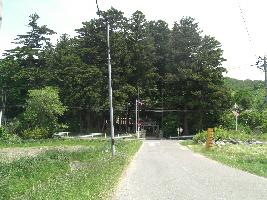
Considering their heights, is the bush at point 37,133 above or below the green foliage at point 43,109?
below

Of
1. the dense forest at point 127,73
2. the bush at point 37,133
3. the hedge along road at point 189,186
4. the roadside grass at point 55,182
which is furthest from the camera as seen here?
the dense forest at point 127,73

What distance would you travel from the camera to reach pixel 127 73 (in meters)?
48.7

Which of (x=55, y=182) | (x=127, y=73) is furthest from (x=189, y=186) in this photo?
(x=127, y=73)

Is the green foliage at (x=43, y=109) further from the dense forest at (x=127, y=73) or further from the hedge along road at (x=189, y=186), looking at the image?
the hedge along road at (x=189, y=186)

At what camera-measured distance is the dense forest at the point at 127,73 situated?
46.7m

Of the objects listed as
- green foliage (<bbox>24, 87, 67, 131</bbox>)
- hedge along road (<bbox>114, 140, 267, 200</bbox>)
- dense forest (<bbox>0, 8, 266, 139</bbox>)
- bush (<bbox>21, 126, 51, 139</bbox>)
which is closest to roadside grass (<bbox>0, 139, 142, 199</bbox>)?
hedge along road (<bbox>114, 140, 267, 200</bbox>)

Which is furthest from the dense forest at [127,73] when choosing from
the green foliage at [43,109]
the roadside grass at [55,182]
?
the roadside grass at [55,182]

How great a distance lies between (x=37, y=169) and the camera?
12531 mm

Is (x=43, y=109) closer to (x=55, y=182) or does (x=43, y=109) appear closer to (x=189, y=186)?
(x=55, y=182)

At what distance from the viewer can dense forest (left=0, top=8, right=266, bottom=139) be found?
1839 inches

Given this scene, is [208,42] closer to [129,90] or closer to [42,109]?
[129,90]

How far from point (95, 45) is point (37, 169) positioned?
1688 inches

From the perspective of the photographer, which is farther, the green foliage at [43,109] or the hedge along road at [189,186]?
the green foliage at [43,109]

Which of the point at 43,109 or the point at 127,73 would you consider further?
the point at 127,73
